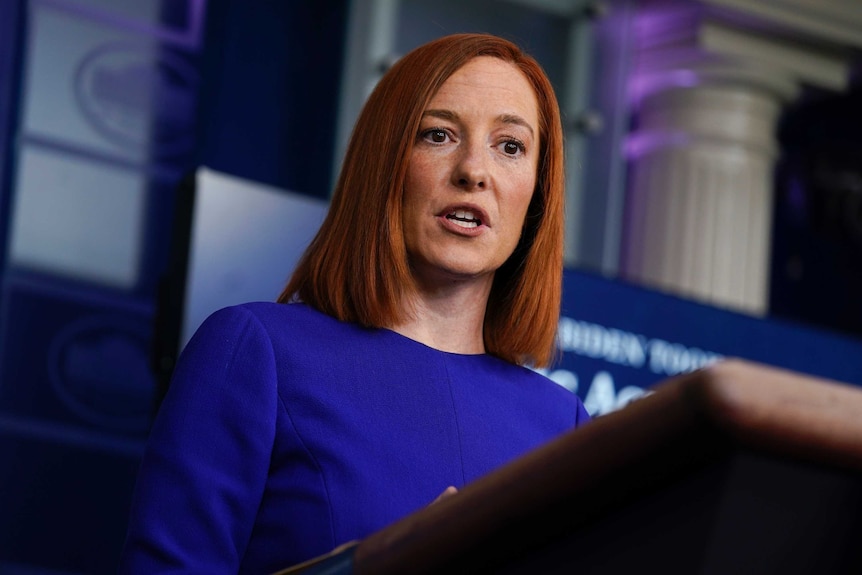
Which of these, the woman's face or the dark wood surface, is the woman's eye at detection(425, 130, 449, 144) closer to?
the woman's face

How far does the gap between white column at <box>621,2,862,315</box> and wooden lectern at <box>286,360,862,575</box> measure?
3921 mm

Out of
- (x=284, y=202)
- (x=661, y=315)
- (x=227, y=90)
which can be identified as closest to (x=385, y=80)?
(x=284, y=202)

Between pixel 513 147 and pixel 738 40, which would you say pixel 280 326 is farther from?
pixel 738 40

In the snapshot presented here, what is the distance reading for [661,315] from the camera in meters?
3.27

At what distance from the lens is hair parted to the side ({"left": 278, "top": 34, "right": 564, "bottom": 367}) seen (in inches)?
54.5

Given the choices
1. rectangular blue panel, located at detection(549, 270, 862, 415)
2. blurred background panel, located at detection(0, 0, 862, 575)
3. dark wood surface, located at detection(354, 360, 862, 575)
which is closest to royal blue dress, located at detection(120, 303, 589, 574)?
dark wood surface, located at detection(354, 360, 862, 575)

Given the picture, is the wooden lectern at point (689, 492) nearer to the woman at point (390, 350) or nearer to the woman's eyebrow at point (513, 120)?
the woman at point (390, 350)

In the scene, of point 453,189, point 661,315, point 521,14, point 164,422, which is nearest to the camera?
point 164,422

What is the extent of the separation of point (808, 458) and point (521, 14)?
384 centimetres

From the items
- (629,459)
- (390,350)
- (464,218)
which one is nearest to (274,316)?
(390,350)

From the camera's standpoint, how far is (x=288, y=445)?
3.92ft

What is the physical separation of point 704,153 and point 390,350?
3.47m

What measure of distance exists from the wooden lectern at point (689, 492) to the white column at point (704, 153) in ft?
12.9

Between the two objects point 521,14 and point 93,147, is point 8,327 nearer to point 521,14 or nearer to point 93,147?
point 93,147
